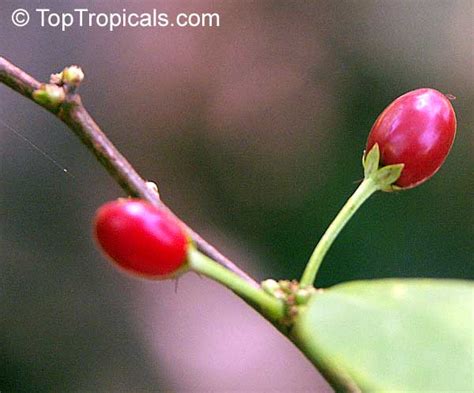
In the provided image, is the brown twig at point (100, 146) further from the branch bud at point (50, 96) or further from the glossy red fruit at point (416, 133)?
the glossy red fruit at point (416, 133)

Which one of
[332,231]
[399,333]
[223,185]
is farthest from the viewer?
[223,185]

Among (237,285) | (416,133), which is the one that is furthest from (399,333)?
(416,133)

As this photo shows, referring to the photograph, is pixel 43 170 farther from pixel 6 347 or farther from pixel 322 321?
pixel 322 321

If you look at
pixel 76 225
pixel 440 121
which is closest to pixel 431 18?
pixel 76 225

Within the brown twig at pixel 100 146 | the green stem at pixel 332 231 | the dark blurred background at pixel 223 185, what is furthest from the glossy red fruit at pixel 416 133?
the dark blurred background at pixel 223 185

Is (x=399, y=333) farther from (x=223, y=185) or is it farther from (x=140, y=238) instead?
(x=223, y=185)

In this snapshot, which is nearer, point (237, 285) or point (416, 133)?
point (237, 285)

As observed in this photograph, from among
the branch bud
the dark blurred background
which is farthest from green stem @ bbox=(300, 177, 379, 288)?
the dark blurred background
